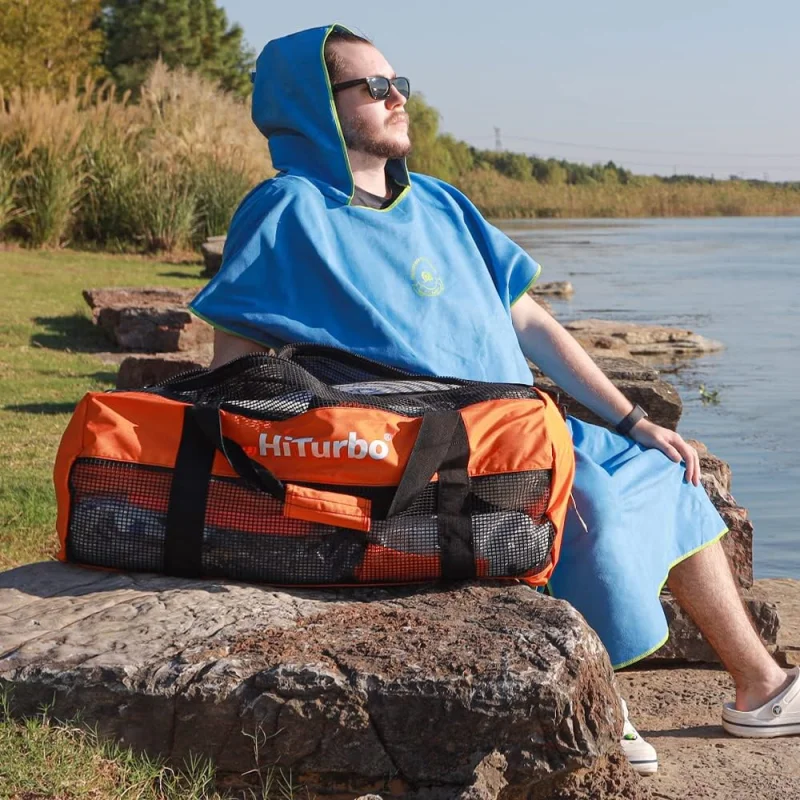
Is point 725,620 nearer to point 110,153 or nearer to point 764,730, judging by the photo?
point 764,730

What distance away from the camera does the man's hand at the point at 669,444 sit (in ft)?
10.1

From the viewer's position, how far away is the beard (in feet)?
10.8

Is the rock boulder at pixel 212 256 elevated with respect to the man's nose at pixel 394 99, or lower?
lower

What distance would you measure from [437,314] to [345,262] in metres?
0.25

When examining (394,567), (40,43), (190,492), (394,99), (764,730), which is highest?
(40,43)

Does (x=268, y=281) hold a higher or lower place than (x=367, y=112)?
lower

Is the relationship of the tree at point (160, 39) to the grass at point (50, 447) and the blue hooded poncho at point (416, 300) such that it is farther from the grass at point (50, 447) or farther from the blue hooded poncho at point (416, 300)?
the blue hooded poncho at point (416, 300)

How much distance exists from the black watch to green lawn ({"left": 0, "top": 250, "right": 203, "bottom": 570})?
1.84 m

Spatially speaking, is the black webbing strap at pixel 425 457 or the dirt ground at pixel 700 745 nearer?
the black webbing strap at pixel 425 457

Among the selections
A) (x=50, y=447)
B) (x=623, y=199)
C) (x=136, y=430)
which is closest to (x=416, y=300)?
(x=136, y=430)

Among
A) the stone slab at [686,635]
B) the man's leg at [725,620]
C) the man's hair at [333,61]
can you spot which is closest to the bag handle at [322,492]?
the man's leg at [725,620]

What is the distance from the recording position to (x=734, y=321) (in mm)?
14859

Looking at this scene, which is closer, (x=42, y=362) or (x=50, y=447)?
(x=50, y=447)

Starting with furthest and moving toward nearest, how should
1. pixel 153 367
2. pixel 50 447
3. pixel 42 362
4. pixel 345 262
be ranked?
1. pixel 42 362
2. pixel 153 367
3. pixel 50 447
4. pixel 345 262
